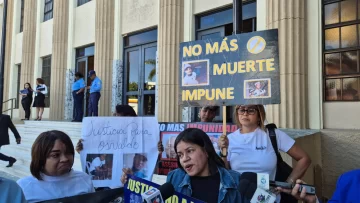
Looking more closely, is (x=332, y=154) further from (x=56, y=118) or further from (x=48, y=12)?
(x=48, y=12)

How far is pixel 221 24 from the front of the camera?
30.0 ft

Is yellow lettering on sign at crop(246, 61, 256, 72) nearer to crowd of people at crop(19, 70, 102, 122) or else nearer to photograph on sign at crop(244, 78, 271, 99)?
photograph on sign at crop(244, 78, 271, 99)

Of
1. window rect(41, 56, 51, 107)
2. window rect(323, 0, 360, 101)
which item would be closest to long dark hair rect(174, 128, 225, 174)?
Answer: window rect(323, 0, 360, 101)

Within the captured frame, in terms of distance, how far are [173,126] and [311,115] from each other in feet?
12.7

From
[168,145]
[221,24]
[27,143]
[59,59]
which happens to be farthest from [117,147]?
[59,59]

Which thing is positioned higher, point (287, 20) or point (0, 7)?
point (0, 7)

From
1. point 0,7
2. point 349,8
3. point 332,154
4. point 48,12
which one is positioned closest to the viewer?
point 332,154

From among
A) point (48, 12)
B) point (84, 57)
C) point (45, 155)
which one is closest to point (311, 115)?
point (45, 155)

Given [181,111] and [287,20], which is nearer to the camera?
[287,20]

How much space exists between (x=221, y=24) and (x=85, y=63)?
7928mm

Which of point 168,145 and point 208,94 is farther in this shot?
point 168,145

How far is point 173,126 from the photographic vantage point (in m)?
4.50

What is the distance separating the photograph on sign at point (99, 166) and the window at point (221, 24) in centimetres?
542

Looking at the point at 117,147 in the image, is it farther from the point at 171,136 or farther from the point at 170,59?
the point at 170,59
